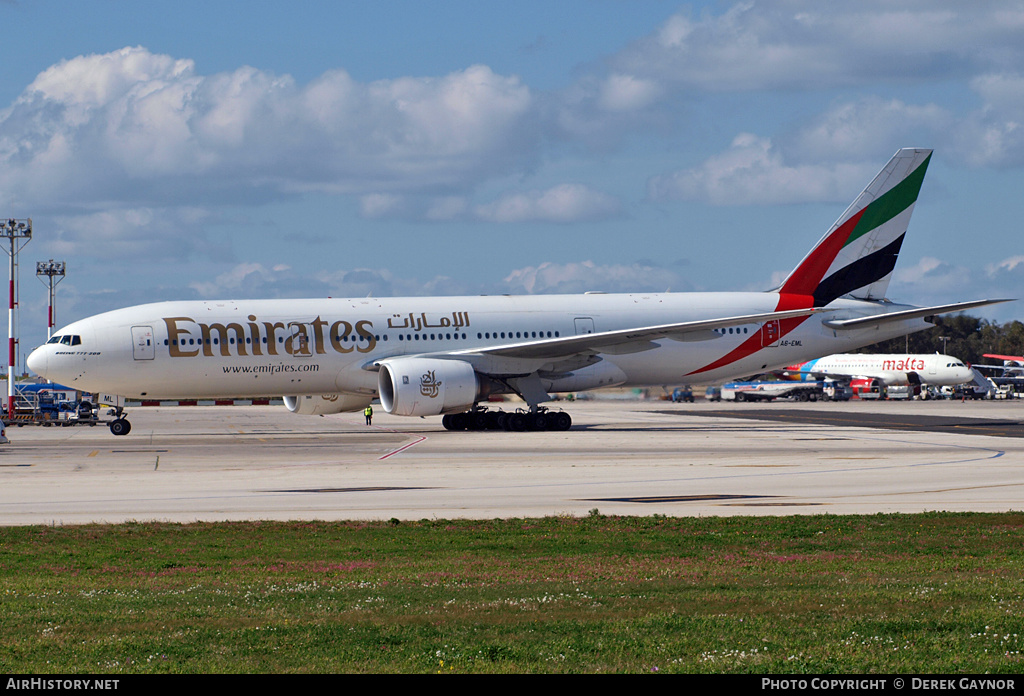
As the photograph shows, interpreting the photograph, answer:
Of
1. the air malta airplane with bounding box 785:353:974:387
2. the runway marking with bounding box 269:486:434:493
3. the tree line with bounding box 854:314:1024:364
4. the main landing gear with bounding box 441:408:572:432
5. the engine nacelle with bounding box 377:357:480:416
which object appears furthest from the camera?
the tree line with bounding box 854:314:1024:364

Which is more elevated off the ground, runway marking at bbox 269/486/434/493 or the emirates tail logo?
the emirates tail logo

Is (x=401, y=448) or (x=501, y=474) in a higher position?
(x=401, y=448)

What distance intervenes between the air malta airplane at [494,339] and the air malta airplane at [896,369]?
56.2 m

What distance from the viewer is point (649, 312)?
141 ft

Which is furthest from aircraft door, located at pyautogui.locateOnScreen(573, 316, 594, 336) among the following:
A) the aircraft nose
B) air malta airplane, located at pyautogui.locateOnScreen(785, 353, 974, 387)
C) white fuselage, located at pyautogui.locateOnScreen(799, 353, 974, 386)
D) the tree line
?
the tree line

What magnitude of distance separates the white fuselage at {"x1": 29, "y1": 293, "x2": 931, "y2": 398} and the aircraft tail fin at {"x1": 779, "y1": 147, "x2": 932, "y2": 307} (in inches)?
40.9

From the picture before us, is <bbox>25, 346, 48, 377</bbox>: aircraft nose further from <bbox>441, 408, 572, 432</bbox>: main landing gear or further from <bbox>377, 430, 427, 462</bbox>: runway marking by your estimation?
<bbox>441, 408, 572, 432</bbox>: main landing gear

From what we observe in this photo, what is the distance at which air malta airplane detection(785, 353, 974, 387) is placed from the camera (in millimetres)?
102688

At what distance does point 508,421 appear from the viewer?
40.8 meters

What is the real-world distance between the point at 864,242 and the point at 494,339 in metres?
16.4

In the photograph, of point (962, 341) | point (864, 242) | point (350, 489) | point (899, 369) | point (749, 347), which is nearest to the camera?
point (350, 489)

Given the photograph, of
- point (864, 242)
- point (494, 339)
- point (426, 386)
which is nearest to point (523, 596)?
point (426, 386)

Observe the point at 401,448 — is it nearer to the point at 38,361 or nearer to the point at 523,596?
the point at 38,361

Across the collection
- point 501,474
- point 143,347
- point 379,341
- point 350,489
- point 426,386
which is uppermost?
point 143,347
